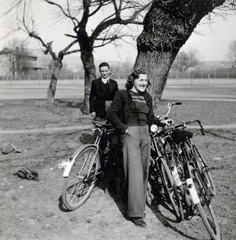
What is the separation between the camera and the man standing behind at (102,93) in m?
6.20

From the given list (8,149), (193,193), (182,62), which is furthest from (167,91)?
(182,62)

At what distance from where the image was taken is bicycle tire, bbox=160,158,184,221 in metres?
4.28

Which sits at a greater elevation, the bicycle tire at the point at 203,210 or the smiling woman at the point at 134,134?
the smiling woman at the point at 134,134

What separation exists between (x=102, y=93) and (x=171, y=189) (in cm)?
243

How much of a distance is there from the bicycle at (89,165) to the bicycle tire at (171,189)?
0.90 m

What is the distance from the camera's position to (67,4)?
16.9 m

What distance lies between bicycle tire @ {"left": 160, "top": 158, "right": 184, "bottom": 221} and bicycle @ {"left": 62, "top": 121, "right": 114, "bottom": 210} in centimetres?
90

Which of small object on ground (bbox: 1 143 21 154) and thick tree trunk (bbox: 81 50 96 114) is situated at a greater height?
thick tree trunk (bbox: 81 50 96 114)

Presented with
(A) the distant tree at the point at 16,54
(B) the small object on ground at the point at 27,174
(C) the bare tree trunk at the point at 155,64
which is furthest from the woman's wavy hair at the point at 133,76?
(A) the distant tree at the point at 16,54

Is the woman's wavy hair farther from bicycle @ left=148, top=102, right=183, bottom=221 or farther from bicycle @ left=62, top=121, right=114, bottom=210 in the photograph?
bicycle @ left=62, top=121, right=114, bottom=210

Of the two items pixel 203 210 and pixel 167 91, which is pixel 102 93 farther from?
pixel 167 91

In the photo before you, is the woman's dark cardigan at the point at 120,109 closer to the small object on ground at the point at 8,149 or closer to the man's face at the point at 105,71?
the man's face at the point at 105,71

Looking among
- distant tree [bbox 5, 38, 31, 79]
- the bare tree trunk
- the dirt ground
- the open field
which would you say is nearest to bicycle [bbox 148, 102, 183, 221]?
the dirt ground

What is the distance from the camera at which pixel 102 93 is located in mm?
6344
